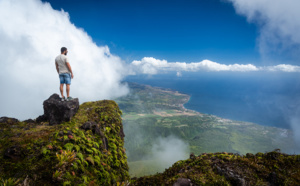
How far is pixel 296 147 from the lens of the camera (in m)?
164

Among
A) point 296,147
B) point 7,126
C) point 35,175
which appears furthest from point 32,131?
point 296,147

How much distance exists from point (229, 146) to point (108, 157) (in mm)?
197313

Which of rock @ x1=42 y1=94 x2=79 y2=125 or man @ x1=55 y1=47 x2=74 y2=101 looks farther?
rock @ x1=42 y1=94 x2=79 y2=125

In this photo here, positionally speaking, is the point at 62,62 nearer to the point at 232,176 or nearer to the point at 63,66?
the point at 63,66

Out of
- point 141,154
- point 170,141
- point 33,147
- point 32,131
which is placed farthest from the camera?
point 170,141

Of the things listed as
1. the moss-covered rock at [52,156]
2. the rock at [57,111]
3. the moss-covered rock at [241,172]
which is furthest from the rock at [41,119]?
the moss-covered rock at [241,172]

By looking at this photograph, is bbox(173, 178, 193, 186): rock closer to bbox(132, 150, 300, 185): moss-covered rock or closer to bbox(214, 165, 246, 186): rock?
bbox(132, 150, 300, 185): moss-covered rock

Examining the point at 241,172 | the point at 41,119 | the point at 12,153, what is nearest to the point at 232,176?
the point at 241,172

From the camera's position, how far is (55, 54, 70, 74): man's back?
1072 centimetres

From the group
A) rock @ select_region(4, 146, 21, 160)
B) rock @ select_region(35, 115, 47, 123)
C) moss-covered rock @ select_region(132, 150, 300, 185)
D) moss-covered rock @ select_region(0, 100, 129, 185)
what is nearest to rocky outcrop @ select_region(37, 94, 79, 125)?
moss-covered rock @ select_region(0, 100, 129, 185)

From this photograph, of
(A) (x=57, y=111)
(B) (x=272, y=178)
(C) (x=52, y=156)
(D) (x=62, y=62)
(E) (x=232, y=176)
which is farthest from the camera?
(A) (x=57, y=111)

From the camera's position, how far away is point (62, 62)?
1084 centimetres

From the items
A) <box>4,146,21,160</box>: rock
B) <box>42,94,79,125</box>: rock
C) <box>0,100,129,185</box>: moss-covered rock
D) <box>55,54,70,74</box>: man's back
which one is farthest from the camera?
<box>42,94,79,125</box>: rock

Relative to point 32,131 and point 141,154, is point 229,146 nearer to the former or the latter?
point 141,154
